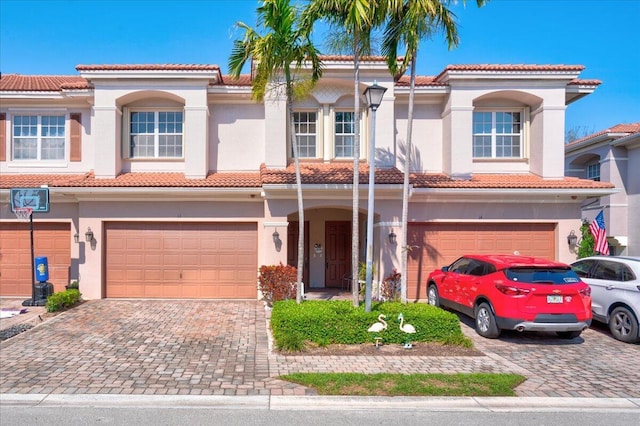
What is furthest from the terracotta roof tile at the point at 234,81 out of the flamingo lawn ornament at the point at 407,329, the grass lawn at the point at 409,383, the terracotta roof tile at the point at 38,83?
the grass lawn at the point at 409,383

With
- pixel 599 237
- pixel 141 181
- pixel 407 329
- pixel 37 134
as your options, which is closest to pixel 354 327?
pixel 407 329

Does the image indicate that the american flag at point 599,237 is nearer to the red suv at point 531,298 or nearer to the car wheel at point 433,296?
the red suv at point 531,298

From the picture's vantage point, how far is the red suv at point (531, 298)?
7.86 m

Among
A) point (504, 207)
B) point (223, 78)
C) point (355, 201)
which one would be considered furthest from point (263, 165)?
point (504, 207)

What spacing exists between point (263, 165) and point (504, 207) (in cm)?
748

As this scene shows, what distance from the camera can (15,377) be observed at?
246 inches

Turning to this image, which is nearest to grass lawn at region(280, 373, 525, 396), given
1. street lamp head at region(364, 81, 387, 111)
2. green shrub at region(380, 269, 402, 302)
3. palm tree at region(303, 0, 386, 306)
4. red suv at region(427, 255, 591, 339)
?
red suv at region(427, 255, 591, 339)

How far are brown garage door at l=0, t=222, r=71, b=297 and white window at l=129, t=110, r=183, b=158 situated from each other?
Result: 10.9 ft

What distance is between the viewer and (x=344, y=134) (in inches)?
523

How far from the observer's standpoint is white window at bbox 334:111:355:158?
43.7 feet

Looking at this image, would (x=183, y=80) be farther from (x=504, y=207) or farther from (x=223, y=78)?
(x=504, y=207)

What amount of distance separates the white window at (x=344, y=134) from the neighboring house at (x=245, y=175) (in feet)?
0.11

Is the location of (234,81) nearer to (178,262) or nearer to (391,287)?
(178,262)

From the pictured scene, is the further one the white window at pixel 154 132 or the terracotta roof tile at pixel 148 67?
the white window at pixel 154 132
